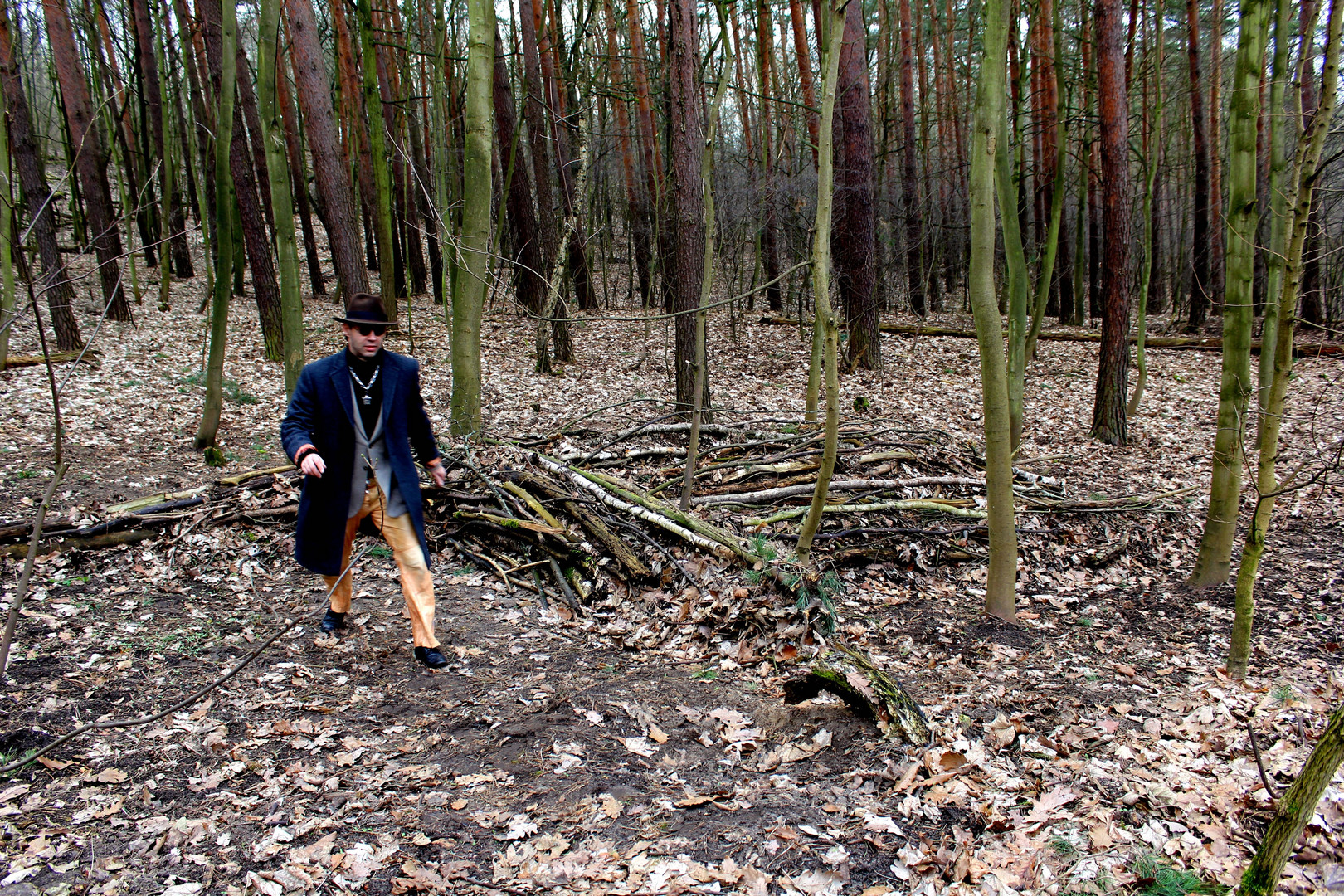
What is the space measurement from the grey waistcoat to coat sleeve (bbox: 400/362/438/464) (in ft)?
0.58

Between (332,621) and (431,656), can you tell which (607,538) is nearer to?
(431,656)

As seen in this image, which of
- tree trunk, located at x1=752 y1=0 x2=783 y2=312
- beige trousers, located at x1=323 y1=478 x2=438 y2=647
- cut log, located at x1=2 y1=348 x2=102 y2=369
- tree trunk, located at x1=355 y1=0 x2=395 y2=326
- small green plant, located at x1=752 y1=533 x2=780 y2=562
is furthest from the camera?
tree trunk, located at x1=752 y1=0 x2=783 y2=312

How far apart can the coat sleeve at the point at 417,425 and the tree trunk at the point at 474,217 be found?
2.44 metres

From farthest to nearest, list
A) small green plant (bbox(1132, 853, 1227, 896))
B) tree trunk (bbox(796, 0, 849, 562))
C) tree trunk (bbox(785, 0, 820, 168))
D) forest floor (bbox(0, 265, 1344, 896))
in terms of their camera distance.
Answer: tree trunk (bbox(785, 0, 820, 168)), tree trunk (bbox(796, 0, 849, 562)), forest floor (bbox(0, 265, 1344, 896)), small green plant (bbox(1132, 853, 1227, 896))

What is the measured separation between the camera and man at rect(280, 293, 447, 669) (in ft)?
13.2

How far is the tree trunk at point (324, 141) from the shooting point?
10.5 metres

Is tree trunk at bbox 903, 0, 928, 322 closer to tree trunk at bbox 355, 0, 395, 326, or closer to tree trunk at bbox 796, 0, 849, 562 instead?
tree trunk at bbox 355, 0, 395, 326

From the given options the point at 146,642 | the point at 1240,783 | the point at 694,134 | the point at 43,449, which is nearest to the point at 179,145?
the point at 43,449

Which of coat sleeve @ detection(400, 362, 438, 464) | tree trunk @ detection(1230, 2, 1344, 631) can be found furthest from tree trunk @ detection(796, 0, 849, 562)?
coat sleeve @ detection(400, 362, 438, 464)

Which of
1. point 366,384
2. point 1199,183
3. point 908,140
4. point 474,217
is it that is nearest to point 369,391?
point 366,384

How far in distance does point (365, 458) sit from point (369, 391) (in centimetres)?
38

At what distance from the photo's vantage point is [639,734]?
12.2 feet

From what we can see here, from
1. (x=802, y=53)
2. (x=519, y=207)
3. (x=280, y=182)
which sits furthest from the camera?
(x=802, y=53)

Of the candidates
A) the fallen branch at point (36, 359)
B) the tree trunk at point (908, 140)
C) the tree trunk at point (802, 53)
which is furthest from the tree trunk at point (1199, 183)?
the fallen branch at point (36, 359)
